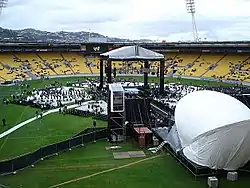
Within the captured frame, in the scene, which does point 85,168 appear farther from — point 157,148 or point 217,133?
point 217,133

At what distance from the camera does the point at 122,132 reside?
34594 mm

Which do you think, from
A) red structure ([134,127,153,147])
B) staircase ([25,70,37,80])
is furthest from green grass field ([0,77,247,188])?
staircase ([25,70,37,80])

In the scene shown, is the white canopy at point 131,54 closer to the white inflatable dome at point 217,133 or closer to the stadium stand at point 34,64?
the white inflatable dome at point 217,133

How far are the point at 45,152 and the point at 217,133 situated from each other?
12.6 m

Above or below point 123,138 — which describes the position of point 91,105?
above

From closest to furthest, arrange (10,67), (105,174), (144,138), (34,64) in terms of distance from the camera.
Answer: (105,174)
(144,138)
(10,67)
(34,64)

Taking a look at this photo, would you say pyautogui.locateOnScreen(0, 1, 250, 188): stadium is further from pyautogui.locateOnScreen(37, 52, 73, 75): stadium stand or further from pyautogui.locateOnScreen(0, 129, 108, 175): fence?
pyautogui.locateOnScreen(37, 52, 73, 75): stadium stand

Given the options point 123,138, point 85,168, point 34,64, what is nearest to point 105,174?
point 85,168

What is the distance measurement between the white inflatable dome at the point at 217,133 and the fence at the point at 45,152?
916cm

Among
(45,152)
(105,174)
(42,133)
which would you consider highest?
(45,152)

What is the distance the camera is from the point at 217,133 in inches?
969

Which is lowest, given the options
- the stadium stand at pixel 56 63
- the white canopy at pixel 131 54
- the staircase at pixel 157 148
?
the staircase at pixel 157 148

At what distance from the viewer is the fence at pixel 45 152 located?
83.3 feet

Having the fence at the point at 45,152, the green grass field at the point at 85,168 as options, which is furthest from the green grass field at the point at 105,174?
the fence at the point at 45,152
